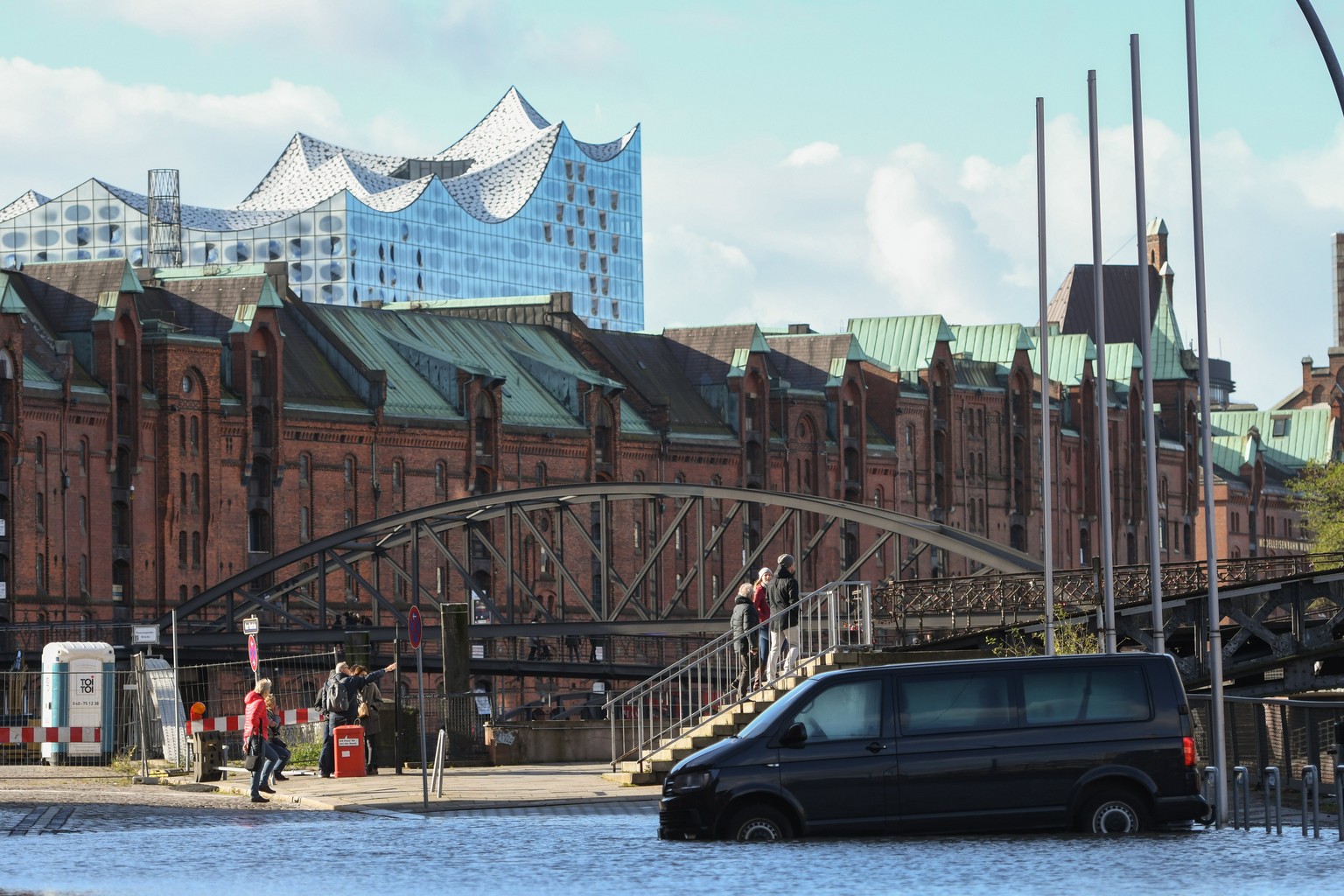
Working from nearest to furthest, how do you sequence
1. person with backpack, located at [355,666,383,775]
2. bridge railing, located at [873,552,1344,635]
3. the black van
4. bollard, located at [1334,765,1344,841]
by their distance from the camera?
bollard, located at [1334,765,1344,841] < the black van < person with backpack, located at [355,666,383,775] < bridge railing, located at [873,552,1344,635]

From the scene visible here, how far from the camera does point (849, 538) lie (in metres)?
109

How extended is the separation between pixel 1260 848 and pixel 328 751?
1672 cm

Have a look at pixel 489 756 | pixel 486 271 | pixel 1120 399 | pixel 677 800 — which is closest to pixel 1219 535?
pixel 1120 399

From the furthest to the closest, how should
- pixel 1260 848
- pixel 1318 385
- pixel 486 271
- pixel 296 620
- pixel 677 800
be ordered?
pixel 486 271 → pixel 1318 385 → pixel 296 620 → pixel 677 800 → pixel 1260 848

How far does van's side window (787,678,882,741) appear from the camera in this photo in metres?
23.1

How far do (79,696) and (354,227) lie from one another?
130396mm

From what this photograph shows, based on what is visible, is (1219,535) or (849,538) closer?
(849,538)

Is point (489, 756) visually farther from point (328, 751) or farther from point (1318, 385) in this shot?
point (1318, 385)

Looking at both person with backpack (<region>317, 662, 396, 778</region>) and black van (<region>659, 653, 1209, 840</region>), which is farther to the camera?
person with backpack (<region>317, 662, 396, 778</region>)

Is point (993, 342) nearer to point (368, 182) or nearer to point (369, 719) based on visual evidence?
point (368, 182)

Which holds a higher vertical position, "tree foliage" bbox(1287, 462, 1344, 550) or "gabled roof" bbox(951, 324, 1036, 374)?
"gabled roof" bbox(951, 324, 1036, 374)

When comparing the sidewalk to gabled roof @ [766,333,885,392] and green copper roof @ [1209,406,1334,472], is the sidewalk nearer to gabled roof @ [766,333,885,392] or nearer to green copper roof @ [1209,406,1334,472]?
gabled roof @ [766,333,885,392]

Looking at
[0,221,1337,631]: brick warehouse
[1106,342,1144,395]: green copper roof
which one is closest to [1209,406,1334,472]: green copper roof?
[1106,342,1144,395]: green copper roof

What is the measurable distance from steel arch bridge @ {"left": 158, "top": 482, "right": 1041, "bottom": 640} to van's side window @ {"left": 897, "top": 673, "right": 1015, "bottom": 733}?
977 inches
